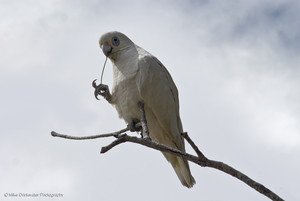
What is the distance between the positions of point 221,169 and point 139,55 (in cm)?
336

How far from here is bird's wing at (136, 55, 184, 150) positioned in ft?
21.3

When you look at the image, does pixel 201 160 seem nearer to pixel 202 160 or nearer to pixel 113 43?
pixel 202 160

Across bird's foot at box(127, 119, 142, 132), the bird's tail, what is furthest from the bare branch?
the bird's tail

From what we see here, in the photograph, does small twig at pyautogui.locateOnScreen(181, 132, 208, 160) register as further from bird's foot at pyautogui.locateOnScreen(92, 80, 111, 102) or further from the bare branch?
bird's foot at pyautogui.locateOnScreen(92, 80, 111, 102)

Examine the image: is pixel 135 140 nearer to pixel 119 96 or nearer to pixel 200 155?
pixel 200 155

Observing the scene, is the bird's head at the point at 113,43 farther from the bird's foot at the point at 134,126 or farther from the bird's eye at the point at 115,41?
A: the bird's foot at the point at 134,126

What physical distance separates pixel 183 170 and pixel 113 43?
86.8 inches

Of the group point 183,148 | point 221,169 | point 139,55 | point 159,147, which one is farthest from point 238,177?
point 139,55

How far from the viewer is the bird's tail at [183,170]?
6.54m

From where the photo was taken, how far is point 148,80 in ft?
21.4

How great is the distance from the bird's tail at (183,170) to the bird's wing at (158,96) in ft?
0.81

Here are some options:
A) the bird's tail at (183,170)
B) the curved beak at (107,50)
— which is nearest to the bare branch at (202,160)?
the bird's tail at (183,170)

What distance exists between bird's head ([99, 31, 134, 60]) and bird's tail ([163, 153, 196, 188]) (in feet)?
5.85

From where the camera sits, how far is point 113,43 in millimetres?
7160
